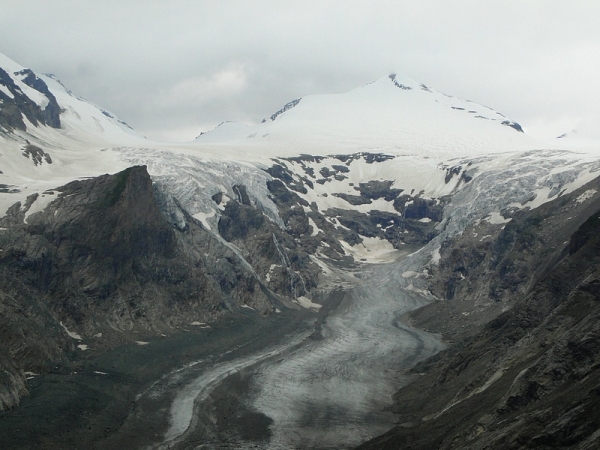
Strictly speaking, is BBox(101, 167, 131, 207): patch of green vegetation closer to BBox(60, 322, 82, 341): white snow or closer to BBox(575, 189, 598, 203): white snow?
BBox(60, 322, 82, 341): white snow

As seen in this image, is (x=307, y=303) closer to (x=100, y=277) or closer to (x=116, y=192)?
(x=116, y=192)

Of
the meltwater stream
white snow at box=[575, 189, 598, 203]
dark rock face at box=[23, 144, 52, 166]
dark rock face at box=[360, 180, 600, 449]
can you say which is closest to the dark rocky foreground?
the meltwater stream

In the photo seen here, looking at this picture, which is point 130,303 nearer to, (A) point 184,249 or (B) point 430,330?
(A) point 184,249

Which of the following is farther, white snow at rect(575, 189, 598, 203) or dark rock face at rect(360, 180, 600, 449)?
white snow at rect(575, 189, 598, 203)

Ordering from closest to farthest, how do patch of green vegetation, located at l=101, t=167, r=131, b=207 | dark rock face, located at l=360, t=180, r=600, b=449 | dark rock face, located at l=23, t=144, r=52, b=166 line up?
1. dark rock face, located at l=360, t=180, r=600, b=449
2. patch of green vegetation, located at l=101, t=167, r=131, b=207
3. dark rock face, located at l=23, t=144, r=52, b=166

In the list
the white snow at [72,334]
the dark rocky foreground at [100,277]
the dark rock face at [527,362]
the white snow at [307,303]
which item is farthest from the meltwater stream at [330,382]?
the white snow at [307,303]

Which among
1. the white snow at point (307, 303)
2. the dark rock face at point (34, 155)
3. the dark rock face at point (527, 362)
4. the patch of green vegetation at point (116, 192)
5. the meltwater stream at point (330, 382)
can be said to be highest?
→ the dark rock face at point (34, 155)

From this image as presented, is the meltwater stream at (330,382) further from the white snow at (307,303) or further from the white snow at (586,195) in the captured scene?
the white snow at (586,195)

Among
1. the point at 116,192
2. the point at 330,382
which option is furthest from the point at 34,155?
the point at 330,382
